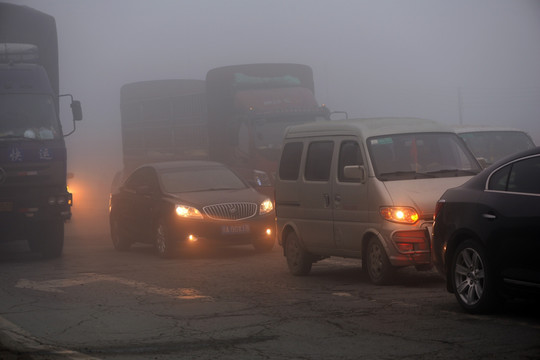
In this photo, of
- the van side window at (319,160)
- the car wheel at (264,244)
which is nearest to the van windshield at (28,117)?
the car wheel at (264,244)

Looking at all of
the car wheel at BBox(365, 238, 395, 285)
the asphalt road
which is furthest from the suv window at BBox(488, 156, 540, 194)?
the car wheel at BBox(365, 238, 395, 285)

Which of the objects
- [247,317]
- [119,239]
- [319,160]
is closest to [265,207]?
[119,239]

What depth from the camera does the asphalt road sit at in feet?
25.5

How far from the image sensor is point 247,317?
954 cm

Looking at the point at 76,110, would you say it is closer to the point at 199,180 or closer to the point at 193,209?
the point at 199,180

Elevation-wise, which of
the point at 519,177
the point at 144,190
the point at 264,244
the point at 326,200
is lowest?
the point at 264,244

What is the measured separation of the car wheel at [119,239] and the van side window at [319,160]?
6769 millimetres

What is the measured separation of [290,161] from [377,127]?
63.2 inches

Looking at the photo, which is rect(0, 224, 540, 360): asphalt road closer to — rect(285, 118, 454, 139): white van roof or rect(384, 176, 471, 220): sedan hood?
rect(384, 176, 471, 220): sedan hood

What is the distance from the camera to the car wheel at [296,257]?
43.3 feet

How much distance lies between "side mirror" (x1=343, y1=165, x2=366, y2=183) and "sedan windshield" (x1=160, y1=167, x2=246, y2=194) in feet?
19.7

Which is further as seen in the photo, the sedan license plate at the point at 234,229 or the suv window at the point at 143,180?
the suv window at the point at 143,180

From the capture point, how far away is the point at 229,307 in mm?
10289

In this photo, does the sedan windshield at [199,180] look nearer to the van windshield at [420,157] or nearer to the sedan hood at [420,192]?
the van windshield at [420,157]
